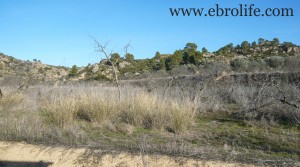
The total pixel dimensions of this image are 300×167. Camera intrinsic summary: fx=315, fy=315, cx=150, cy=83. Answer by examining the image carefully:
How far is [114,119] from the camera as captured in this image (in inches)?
398

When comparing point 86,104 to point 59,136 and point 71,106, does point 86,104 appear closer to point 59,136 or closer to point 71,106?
point 71,106

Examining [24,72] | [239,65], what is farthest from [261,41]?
[24,72]

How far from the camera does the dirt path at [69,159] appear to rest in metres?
5.98

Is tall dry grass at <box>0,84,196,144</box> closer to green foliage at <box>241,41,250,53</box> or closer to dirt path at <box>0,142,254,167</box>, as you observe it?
dirt path at <box>0,142,254,167</box>

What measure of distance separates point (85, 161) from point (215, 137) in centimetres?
337

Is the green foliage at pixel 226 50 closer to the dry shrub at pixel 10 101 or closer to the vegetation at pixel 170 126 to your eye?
the vegetation at pixel 170 126

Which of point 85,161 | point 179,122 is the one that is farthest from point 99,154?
point 179,122

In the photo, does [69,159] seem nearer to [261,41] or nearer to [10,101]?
[10,101]

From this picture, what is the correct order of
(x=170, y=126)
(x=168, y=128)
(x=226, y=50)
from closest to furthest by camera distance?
(x=170, y=126)
(x=168, y=128)
(x=226, y=50)

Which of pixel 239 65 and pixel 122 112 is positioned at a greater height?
pixel 239 65

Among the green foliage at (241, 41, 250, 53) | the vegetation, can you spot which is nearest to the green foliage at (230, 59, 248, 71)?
the vegetation

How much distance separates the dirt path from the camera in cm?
598

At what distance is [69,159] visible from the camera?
669cm

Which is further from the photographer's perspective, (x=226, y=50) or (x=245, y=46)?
(x=226, y=50)
